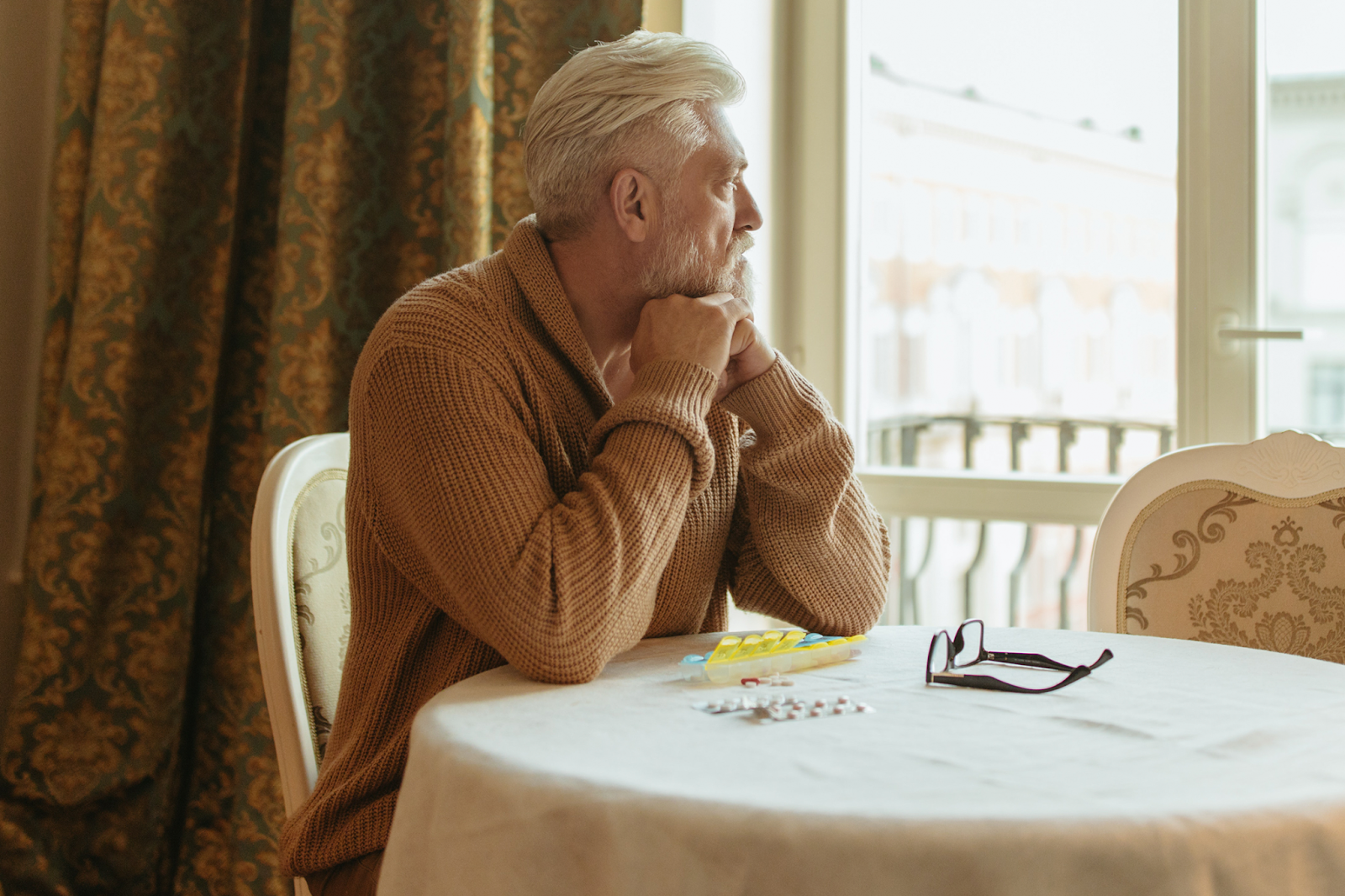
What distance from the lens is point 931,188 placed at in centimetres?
247

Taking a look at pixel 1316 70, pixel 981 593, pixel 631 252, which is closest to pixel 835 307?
pixel 981 593

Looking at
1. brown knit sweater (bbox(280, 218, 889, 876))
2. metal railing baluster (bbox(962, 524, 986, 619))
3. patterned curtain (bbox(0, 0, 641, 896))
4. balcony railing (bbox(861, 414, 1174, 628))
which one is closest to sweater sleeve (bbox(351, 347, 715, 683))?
brown knit sweater (bbox(280, 218, 889, 876))

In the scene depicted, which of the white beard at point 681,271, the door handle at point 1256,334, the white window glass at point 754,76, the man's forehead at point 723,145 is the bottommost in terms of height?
the white beard at point 681,271

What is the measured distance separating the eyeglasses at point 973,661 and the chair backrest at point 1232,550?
44 cm

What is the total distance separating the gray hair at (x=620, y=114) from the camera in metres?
1.23

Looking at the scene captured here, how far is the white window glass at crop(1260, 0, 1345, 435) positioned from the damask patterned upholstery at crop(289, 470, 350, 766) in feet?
5.71

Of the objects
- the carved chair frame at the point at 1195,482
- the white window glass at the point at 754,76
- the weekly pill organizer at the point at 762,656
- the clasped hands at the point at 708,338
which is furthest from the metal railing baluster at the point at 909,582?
the weekly pill organizer at the point at 762,656

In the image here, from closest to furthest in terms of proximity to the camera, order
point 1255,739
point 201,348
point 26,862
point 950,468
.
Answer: point 1255,739 < point 26,862 < point 201,348 < point 950,468

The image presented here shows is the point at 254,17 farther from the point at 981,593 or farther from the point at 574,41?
the point at 981,593

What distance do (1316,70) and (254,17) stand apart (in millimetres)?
2036

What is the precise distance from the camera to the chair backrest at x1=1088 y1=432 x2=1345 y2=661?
139cm

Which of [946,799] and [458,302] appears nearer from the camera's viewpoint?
[946,799]

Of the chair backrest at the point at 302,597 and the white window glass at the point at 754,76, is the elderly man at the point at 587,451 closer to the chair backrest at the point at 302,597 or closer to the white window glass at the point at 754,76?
the chair backrest at the point at 302,597

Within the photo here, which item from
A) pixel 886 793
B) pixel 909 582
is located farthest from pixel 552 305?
pixel 909 582
